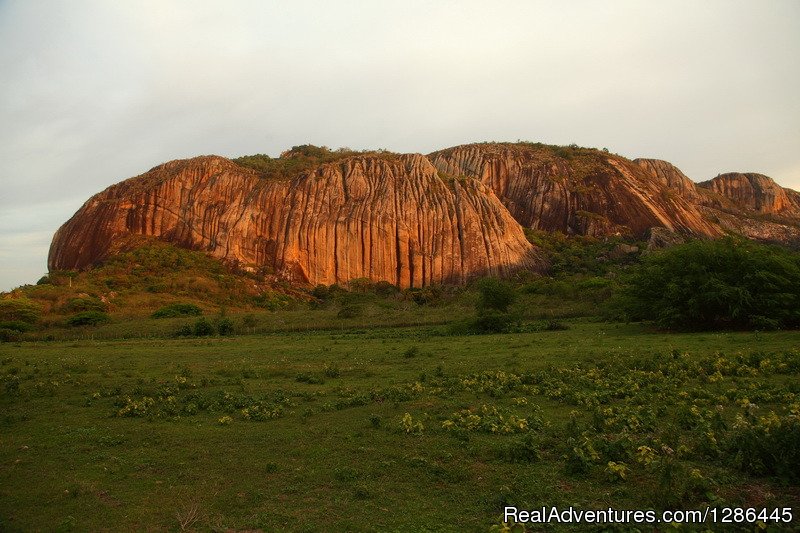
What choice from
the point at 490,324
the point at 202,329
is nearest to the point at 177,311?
the point at 202,329

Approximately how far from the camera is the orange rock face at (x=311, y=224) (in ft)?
242

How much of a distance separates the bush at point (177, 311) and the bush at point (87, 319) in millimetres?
4490

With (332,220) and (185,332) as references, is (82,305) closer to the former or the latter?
(185,332)

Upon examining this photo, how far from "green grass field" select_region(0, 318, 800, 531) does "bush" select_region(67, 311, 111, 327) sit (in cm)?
2429

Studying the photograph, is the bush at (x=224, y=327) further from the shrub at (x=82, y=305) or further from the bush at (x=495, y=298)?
the bush at (x=495, y=298)

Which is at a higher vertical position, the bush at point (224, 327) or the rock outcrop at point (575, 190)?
the rock outcrop at point (575, 190)

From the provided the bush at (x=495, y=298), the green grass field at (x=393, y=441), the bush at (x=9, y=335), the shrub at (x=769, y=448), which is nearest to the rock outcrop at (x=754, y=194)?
the bush at (x=495, y=298)

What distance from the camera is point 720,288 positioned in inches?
1085

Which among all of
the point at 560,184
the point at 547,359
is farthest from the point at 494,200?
the point at 547,359

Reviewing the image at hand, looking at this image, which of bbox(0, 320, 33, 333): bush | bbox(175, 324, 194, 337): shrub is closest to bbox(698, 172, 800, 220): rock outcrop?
bbox(175, 324, 194, 337): shrub

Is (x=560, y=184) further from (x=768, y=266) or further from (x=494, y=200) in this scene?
(x=768, y=266)

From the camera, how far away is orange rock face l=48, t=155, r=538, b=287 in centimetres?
7388

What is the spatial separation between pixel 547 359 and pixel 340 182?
6415 cm

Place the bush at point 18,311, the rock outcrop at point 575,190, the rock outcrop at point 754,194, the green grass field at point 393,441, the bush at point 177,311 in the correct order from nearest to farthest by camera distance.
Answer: the green grass field at point 393,441 < the bush at point 18,311 < the bush at point 177,311 < the rock outcrop at point 575,190 < the rock outcrop at point 754,194
